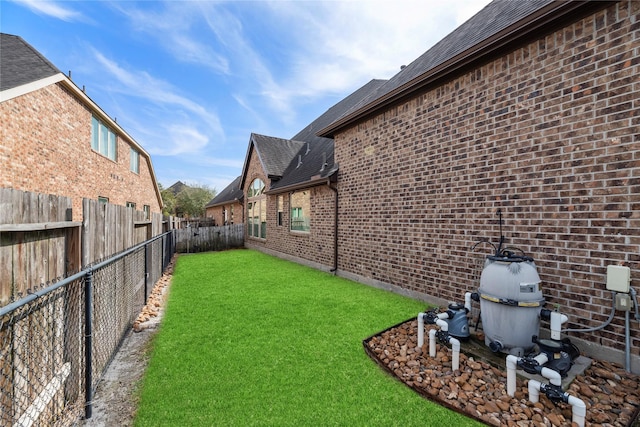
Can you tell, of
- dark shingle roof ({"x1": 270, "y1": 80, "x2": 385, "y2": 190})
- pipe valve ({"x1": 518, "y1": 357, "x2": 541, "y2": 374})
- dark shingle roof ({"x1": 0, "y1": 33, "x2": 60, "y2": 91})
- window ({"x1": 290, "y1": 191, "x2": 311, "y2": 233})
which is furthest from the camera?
window ({"x1": 290, "y1": 191, "x2": 311, "y2": 233})

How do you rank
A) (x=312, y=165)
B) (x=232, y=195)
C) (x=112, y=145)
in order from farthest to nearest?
(x=232, y=195)
(x=112, y=145)
(x=312, y=165)

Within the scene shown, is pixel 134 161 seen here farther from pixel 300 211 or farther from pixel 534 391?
pixel 534 391

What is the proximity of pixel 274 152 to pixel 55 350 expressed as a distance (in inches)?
595

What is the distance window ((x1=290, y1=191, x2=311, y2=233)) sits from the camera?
427 inches

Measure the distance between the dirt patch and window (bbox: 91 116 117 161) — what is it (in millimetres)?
11498

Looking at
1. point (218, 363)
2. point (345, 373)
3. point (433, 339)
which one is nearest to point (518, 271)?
point (433, 339)

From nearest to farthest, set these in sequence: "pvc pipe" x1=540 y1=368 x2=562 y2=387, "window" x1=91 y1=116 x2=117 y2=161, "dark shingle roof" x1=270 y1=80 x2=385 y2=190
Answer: "pvc pipe" x1=540 y1=368 x2=562 y2=387 < "dark shingle roof" x1=270 y1=80 x2=385 y2=190 < "window" x1=91 y1=116 x2=117 y2=161

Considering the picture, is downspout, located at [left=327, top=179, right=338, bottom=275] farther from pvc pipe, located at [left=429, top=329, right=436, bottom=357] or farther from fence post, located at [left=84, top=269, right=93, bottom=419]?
fence post, located at [left=84, top=269, right=93, bottom=419]

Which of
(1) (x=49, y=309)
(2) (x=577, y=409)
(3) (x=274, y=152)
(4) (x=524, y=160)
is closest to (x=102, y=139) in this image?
(3) (x=274, y=152)

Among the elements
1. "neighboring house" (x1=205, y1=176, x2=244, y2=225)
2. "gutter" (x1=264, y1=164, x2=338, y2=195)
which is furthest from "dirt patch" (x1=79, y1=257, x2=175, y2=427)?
"neighboring house" (x1=205, y1=176, x2=244, y2=225)

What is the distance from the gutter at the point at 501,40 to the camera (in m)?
3.57

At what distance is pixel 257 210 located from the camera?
1656 centimetres

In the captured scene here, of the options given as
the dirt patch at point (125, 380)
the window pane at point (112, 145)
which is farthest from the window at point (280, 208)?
the window pane at point (112, 145)

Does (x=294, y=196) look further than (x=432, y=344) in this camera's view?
Yes
